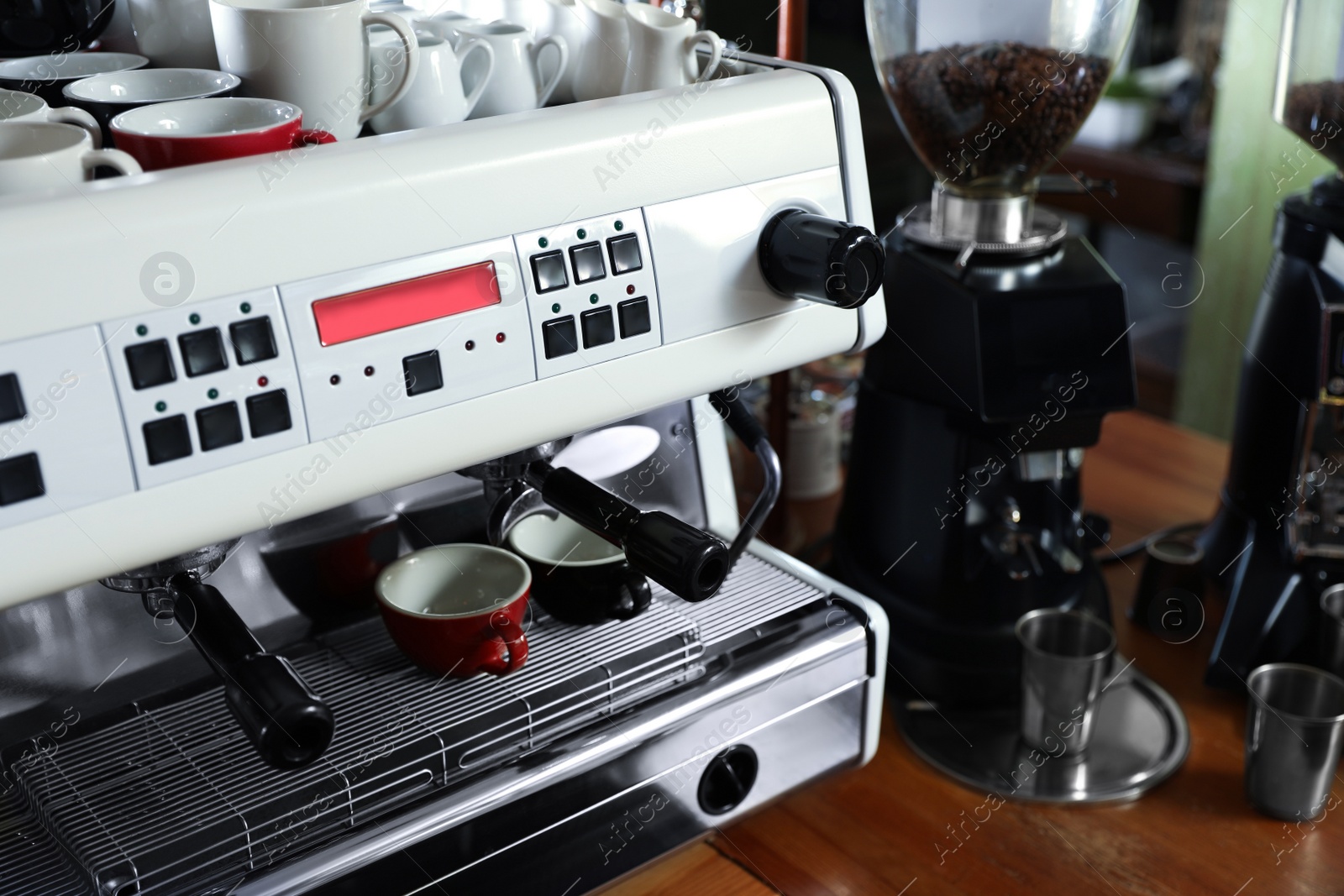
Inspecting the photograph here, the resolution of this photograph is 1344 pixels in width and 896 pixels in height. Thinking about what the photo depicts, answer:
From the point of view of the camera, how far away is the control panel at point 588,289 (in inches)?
20.0

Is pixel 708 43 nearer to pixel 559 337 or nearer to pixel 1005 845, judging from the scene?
pixel 559 337

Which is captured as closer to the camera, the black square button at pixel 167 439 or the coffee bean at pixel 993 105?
the black square button at pixel 167 439

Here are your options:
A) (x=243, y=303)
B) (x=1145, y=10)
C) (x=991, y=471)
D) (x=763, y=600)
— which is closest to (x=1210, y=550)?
(x=991, y=471)

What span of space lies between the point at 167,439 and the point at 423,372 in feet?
0.33

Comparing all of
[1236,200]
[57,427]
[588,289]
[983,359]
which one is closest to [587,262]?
[588,289]

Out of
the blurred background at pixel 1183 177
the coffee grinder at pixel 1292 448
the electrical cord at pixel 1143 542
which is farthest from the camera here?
the blurred background at pixel 1183 177

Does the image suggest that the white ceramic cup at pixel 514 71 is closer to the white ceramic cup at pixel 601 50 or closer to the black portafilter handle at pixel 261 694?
the white ceramic cup at pixel 601 50

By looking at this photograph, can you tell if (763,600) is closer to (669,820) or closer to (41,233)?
(669,820)

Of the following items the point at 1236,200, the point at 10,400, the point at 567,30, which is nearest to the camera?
the point at 10,400

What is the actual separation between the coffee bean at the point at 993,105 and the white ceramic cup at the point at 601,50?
0.30 m

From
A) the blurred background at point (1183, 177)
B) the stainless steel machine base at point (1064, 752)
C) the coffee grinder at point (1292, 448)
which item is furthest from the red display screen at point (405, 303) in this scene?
the blurred background at point (1183, 177)

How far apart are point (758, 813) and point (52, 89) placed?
0.53 metres

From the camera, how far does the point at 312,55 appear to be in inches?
20.2

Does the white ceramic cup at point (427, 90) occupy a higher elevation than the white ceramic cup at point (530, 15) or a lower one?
lower
